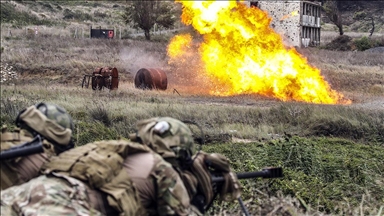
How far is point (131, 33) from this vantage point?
4838 cm

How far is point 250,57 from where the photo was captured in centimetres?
2736

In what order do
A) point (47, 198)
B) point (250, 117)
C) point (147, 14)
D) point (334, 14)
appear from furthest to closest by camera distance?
point (334, 14)
point (147, 14)
point (250, 117)
point (47, 198)

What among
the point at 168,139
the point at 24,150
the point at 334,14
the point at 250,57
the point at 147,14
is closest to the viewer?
the point at 24,150

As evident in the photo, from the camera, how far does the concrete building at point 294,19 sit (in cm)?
4225

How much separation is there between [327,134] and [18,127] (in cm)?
1329

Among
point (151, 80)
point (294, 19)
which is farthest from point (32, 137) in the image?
point (294, 19)

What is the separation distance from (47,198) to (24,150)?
0.41m

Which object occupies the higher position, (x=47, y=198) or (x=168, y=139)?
(x=168, y=139)

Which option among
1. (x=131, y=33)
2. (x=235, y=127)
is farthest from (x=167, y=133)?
(x=131, y=33)

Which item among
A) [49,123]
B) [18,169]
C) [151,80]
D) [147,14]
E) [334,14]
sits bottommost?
[151,80]

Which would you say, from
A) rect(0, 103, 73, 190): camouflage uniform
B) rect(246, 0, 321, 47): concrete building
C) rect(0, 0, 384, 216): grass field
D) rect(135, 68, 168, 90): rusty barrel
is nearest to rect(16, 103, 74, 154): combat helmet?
rect(0, 103, 73, 190): camouflage uniform

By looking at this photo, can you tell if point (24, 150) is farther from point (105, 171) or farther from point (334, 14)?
point (334, 14)

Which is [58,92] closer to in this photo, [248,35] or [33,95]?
[33,95]

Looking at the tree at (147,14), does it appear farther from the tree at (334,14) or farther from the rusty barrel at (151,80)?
the tree at (334,14)
